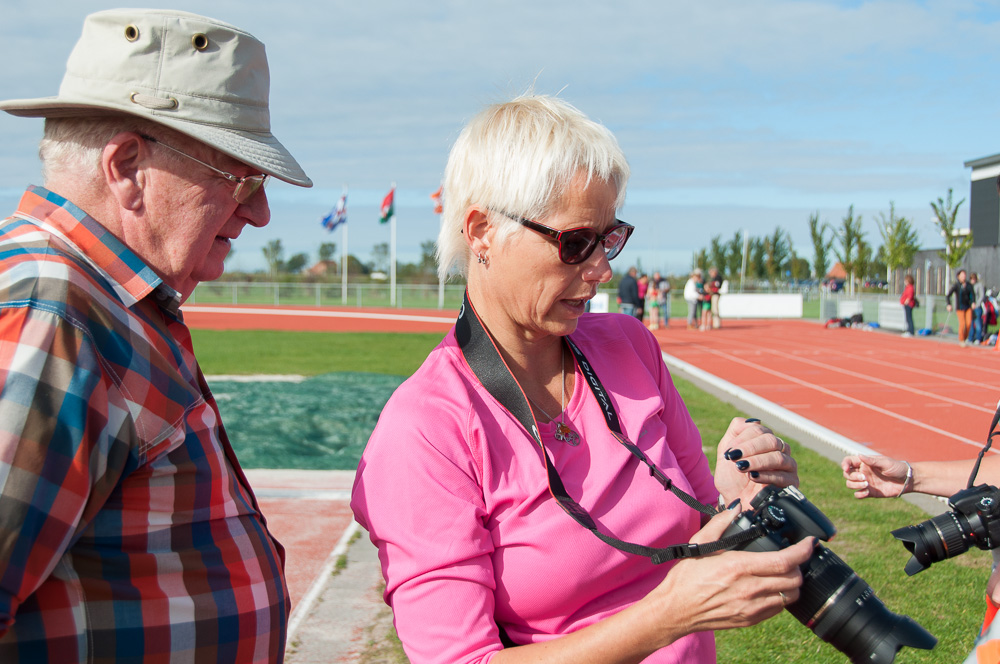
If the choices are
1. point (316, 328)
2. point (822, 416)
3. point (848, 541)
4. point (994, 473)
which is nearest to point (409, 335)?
point (316, 328)

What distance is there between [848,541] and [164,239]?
16.6 feet

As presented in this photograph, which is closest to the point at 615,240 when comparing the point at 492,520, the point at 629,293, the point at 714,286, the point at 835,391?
the point at 492,520

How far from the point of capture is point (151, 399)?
154 cm

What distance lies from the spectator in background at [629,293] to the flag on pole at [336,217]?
23.7 meters

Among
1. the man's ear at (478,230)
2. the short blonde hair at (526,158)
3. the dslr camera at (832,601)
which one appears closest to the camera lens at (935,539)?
the dslr camera at (832,601)

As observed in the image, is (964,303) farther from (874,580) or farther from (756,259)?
(756,259)

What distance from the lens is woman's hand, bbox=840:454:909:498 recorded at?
2.84 metres

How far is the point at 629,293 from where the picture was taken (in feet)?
70.2

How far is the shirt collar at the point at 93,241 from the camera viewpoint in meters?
1.64

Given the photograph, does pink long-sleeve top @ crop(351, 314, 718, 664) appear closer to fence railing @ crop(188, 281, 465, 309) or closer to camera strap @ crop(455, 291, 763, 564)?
camera strap @ crop(455, 291, 763, 564)

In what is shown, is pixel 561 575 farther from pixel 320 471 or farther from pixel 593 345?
pixel 320 471

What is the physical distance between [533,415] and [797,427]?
313 inches

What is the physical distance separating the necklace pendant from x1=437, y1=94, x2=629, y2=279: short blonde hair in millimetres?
508

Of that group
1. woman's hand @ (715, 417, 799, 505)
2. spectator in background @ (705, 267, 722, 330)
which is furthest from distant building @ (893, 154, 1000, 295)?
woman's hand @ (715, 417, 799, 505)
